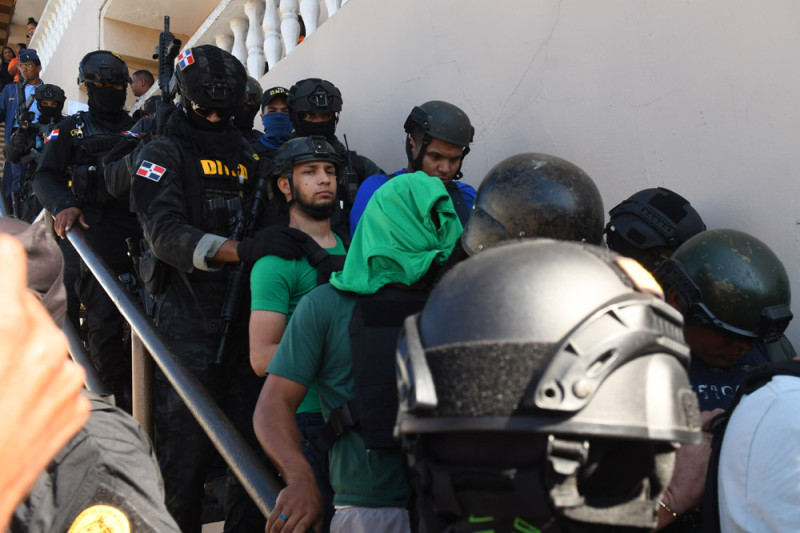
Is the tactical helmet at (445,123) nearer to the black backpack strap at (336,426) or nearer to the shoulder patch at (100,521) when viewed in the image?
the black backpack strap at (336,426)

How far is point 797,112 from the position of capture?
7.92ft

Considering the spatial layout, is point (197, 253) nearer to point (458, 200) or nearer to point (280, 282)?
point (280, 282)

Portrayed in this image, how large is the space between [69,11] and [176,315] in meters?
9.13

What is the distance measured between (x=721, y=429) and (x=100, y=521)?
124 cm

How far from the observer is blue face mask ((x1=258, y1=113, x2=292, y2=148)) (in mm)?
4531

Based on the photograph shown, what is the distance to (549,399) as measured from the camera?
3.47 ft

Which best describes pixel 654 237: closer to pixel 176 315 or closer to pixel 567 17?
pixel 567 17

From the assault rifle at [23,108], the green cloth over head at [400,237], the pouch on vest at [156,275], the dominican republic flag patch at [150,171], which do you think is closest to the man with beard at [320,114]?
the dominican republic flag patch at [150,171]

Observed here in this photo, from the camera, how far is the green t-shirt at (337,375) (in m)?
1.99

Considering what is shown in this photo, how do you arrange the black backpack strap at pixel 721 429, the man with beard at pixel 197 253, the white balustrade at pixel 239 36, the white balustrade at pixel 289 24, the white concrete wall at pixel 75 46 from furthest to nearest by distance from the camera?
1. the white concrete wall at pixel 75 46
2. the white balustrade at pixel 239 36
3. the white balustrade at pixel 289 24
4. the man with beard at pixel 197 253
5. the black backpack strap at pixel 721 429

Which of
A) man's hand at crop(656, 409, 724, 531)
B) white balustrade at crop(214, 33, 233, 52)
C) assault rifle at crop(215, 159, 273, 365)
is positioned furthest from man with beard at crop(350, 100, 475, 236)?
white balustrade at crop(214, 33, 233, 52)

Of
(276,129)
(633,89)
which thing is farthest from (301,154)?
(633,89)

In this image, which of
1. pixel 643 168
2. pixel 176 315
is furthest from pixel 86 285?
pixel 643 168

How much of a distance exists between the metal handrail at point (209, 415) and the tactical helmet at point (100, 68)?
2461 millimetres
